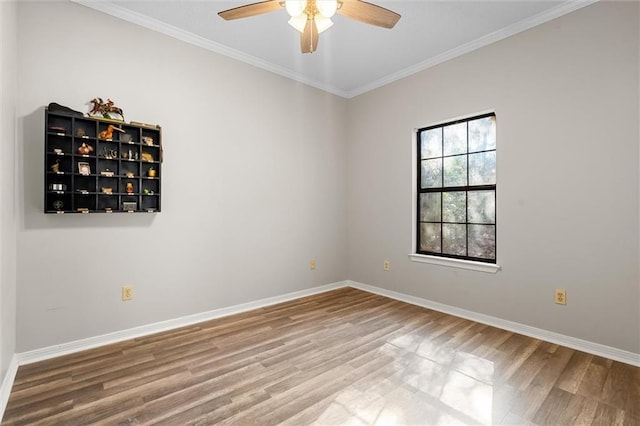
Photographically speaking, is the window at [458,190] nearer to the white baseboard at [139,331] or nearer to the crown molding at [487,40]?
the crown molding at [487,40]

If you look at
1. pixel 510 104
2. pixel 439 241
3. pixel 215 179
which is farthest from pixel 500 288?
pixel 215 179

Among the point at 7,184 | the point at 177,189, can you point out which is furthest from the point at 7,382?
the point at 177,189

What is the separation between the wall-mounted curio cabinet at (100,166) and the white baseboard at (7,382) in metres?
1.04

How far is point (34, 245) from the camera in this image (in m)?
2.33

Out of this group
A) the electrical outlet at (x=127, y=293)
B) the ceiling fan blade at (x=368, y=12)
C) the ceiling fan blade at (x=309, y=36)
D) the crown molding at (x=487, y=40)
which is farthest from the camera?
the electrical outlet at (x=127, y=293)

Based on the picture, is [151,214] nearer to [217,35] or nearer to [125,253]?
[125,253]

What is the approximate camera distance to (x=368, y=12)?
6.28ft

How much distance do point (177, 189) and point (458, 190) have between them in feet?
9.44

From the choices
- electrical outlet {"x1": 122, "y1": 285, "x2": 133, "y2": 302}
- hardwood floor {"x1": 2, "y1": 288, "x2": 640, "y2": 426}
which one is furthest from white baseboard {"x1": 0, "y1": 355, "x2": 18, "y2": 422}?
electrical outlet {"x1": 122, "y1": 285, "x2": 133, "y2": 302}

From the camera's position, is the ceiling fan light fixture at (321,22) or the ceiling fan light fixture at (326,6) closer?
the ceiling fan light fixture at (326,6)

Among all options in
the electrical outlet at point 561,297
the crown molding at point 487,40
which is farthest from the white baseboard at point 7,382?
the crown molding at point 487,40

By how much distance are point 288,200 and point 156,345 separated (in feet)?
6.65

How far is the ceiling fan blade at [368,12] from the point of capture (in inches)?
72.5

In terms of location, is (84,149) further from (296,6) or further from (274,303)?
(274,303)
